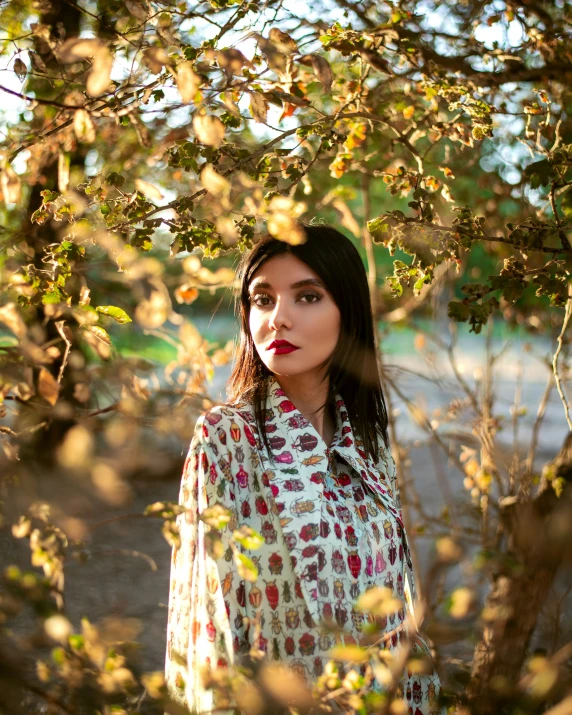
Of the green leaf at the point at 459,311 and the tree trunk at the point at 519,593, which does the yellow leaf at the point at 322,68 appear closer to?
the green leaf at the point at 459,311

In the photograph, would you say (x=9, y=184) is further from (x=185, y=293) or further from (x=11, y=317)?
(x=185, y=293)

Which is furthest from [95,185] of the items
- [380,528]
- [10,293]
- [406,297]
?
[406,297]

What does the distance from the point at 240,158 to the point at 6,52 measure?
75 centimetres

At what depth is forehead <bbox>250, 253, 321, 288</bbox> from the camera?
5.98ft

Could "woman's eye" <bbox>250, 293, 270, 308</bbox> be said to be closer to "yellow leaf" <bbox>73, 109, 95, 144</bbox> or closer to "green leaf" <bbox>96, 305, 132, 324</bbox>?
"green leaf" <bbox>96, 305, 132, 324</bbox>

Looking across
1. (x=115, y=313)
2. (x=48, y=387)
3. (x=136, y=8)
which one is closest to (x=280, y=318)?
(x=115, y=313)

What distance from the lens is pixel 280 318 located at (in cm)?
179

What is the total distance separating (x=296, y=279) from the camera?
1827 millimetres

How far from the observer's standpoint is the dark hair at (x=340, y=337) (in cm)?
187

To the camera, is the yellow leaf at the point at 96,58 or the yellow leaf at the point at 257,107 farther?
the yellow leaf at the point at 257,107

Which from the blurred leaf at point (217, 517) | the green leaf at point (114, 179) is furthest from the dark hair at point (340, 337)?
the blurred leaf at point (217, 517)

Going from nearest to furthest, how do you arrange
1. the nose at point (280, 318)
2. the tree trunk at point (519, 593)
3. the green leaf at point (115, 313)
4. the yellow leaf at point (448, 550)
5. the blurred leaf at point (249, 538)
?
the yellow leaf at point (448, 550) → the blurred leaf at point (249, 538) → the green leaf at point (115, 313) → the nose at point (280, 318) → the tree trunk at point (519, 593)

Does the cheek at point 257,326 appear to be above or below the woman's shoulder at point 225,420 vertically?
above

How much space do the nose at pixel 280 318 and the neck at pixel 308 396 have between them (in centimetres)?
18
